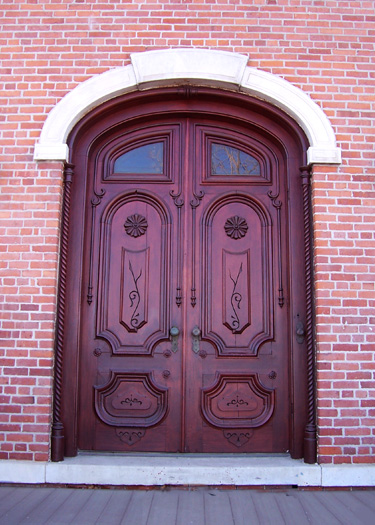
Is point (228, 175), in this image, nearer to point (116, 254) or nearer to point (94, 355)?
point (116, 254)

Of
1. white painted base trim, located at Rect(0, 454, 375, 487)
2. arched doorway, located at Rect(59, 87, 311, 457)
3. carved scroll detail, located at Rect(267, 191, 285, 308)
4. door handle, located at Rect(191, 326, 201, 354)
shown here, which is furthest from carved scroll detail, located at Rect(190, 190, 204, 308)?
white painted base trim, located at Rect(0, 454, 375, 487)

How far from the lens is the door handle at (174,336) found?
404 centimetres

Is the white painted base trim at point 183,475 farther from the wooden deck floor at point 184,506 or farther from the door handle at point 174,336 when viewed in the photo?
the door handle at point 174,336

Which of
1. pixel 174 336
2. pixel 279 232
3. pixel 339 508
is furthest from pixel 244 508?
pixel 279 232

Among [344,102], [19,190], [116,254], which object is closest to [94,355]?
[116,254]

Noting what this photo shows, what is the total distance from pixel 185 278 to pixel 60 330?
1.10 m

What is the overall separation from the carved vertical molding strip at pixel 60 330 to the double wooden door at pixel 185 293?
0.72 ft

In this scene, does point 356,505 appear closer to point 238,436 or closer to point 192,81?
point 238,436

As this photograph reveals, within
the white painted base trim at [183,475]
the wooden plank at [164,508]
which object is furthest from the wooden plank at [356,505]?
the wooden plank at [164,508]

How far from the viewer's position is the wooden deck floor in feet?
9.97

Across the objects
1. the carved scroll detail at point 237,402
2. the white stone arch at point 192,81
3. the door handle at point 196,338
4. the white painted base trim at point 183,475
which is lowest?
the white painted base trim at point 183,475

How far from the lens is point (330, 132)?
13.4 feet

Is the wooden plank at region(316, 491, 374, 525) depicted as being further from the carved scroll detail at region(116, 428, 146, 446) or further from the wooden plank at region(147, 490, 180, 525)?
the carved scroll detail at region(116, 428, 146, 446)

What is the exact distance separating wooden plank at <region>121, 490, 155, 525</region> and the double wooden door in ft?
1.71
